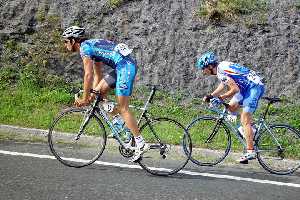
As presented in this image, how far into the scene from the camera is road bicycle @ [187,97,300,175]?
28.3 feet

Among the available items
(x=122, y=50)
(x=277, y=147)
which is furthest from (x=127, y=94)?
(x=277, y=147)

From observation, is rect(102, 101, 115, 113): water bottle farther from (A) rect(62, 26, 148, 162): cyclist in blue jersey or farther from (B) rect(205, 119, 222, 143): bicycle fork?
(B) rect(205, 119, 222, 143): bicycle fork

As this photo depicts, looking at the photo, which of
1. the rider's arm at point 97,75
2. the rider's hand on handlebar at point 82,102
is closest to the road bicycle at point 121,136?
the rider's hand on handlebar at point 82,102

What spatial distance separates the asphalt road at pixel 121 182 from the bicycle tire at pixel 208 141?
0.93ft

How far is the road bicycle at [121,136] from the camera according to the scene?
807 cm

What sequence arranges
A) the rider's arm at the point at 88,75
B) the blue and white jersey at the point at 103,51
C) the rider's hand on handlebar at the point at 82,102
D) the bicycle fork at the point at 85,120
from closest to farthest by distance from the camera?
1. the rider's arm at the point at 88,75
2. the blue and white jersey at the point at 103,51
3. the rider's hand on handlebar at the point at 82,102
4. the bicycle fork at the point at 85,120

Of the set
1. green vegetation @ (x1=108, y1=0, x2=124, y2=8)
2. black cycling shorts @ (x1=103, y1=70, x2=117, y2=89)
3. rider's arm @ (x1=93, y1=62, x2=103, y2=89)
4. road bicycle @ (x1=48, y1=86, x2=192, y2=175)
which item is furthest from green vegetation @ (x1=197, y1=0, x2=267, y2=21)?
black cycling shorts @ (x1=103, y1=70, x2=117, y2=89)

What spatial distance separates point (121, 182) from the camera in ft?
24.0

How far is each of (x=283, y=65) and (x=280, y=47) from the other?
51 cm

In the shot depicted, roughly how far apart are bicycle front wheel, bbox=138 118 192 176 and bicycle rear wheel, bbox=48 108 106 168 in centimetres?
69

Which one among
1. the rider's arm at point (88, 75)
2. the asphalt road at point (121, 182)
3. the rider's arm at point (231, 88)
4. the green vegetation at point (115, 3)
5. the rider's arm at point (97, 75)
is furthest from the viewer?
the green vegetation at point (115, 3)

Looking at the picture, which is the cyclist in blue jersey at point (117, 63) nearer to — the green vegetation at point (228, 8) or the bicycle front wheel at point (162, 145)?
the bicycle front wheel at point (162, 145)

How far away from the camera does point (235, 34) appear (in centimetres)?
1311

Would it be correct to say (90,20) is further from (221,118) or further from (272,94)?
(221,118)
